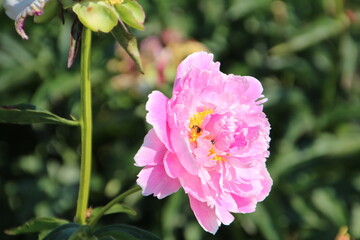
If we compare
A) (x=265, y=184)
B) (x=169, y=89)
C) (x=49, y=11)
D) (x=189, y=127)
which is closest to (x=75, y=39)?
(x=49, y=11)

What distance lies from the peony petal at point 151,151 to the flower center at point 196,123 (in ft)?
0.11

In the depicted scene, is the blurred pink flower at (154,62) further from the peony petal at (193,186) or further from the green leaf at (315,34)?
the peony petal at (193,186)

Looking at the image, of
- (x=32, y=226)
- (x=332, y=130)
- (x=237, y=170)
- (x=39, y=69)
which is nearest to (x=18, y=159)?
(x=39, y=69)

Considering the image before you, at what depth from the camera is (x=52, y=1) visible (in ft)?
2.47

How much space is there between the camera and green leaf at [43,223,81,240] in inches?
31.4

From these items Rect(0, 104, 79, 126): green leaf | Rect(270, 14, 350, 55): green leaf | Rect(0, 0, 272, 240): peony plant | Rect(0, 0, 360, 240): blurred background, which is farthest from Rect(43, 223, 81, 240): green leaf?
Rect(270, 14, 350, 55): green leaf

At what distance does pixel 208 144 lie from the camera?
77cm

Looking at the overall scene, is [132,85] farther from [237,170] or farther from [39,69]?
[237,170]

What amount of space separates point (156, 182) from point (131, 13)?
17 cm

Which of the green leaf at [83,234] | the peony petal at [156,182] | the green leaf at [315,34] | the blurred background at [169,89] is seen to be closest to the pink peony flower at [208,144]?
the peony petal at [156,182]

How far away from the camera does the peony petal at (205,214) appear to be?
0.77 m

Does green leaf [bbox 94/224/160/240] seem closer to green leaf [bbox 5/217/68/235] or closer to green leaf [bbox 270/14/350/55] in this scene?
green leaf [bbox 5/217/68/235]

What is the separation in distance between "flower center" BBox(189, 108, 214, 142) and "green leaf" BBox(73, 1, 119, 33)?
0.42 feet

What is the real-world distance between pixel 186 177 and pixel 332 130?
54.0 inches
